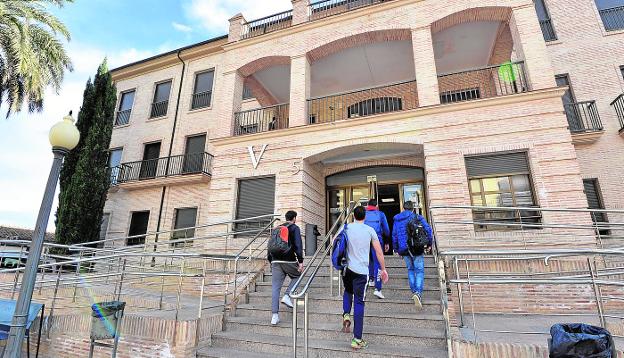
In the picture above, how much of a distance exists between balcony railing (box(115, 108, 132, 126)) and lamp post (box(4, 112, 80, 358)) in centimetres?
1438

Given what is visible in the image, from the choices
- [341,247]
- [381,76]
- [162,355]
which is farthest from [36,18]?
[341,247]

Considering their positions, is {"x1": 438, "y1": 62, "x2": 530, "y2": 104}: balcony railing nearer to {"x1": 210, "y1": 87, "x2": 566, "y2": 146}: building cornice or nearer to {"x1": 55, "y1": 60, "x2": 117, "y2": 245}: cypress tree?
{"x1": 210, "y1": 87, "x2": 566, "y2": 146}: building cornice

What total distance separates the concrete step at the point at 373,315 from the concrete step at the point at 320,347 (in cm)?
48

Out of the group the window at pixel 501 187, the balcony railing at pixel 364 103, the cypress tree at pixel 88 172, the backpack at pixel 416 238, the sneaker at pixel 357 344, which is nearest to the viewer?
the sneaker at pixel 357 344

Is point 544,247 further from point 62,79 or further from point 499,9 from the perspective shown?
point 62,79

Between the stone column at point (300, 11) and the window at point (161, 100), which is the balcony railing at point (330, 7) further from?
the window at point (161, 100)

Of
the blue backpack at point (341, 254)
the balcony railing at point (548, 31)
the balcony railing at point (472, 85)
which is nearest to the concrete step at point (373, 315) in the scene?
the blue backpack at point (341, 254)

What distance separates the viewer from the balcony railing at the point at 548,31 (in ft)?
39.9

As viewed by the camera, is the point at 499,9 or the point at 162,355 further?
the point at 499,9

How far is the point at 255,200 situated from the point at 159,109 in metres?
10.2

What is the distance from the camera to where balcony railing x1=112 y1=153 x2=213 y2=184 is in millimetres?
14320

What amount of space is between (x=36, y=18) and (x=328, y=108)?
11.6 m

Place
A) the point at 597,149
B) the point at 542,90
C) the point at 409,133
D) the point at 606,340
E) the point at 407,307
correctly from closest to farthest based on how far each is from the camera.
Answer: the point at 606,340 → the point at 407,307 → the point at 542,90 → the point at 409,133 → the point at 597,149

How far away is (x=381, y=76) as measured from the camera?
1206cm
